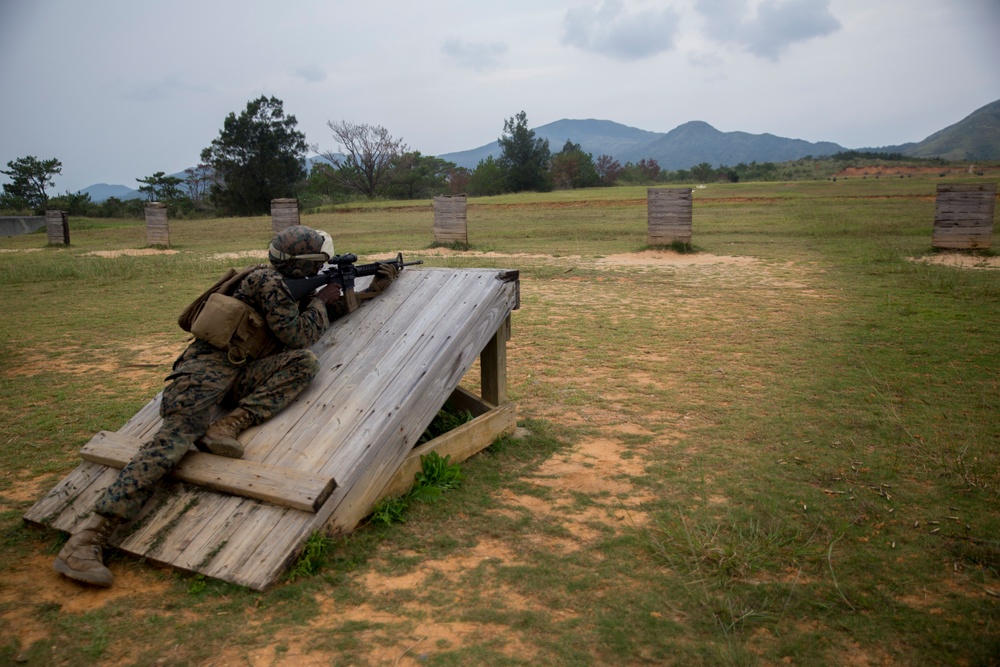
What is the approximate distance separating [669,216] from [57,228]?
71.6 feet

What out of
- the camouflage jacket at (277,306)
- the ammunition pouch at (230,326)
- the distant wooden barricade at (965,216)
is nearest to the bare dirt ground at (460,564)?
the ammunition pouch at (230,326)

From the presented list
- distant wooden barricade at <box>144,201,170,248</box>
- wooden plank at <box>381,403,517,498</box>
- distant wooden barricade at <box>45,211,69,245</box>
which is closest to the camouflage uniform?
wooden plank at <box>381,403,517,498</box>

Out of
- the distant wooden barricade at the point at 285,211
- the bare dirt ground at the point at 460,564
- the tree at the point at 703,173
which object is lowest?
the bare dirt ground at the point at 460,564

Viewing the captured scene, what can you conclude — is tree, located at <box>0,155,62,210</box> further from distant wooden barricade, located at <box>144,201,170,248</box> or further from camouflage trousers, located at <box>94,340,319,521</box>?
camouflage trousers, located at <box>94,340,319,521</box>

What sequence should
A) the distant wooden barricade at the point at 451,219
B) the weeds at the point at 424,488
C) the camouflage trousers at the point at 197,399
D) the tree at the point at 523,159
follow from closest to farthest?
the camouflage trousers at the point at 197,399 → the weeds at the point at 424,488 → the distant wooden barricade at the point at 451,219 → the tree at the point at 523,159

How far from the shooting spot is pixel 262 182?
45.5m

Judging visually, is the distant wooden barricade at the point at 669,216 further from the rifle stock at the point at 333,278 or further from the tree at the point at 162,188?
the tree at the point at 162,188

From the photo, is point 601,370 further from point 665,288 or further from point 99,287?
point 99,287

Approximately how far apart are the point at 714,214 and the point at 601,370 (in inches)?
912

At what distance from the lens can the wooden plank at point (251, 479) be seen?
10.7 ft

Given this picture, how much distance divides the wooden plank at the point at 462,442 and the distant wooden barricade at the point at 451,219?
1503 centimetres

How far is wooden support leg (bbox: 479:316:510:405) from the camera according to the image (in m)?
4.89

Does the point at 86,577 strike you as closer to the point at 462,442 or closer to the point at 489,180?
the point at 462,442

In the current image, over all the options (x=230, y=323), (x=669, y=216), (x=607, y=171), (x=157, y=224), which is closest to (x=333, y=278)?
(x=230, y=323)
